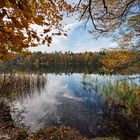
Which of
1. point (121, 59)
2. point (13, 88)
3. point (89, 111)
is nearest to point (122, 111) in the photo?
point (89, 111)

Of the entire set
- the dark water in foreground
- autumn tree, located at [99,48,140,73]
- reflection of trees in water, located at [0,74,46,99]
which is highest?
autumn tree, located at [99,48,140,73]

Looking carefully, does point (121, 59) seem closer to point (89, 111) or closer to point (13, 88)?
point (89, 111)

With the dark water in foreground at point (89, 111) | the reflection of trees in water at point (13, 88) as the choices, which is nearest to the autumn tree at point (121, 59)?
the dark water in foreground at point (89, 111)

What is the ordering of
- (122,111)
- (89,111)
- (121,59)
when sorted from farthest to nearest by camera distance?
1. (89,111)
2. (122,111)
3. (121,59)

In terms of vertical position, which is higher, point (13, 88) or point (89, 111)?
point (13, 88)

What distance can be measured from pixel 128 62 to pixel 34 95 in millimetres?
11066

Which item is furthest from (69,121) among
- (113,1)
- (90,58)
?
(90,58)

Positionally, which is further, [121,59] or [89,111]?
[89,111]

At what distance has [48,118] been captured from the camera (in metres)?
16.8

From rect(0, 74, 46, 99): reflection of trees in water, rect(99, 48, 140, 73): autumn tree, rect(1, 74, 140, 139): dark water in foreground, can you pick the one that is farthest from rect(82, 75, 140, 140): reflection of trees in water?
rect(0, 74, 46, 99): reflection of trees in water

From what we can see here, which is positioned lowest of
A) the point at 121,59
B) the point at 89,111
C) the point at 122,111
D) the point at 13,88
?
the point at 89,111

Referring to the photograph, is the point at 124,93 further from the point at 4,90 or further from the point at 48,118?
the point at 4,90

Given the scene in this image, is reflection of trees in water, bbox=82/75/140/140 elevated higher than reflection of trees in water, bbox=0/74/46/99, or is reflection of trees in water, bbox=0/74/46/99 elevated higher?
reflection of trees in water, bbox=0/74/46/99

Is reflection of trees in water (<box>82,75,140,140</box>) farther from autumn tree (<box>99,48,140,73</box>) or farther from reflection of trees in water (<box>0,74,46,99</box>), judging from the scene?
reflection of trees in water (<box>0,74,46,99</box>)
